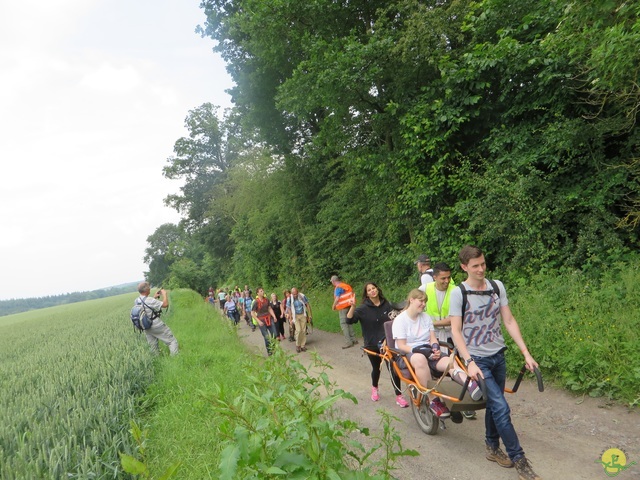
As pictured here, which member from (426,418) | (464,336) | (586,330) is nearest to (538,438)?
(426,418)

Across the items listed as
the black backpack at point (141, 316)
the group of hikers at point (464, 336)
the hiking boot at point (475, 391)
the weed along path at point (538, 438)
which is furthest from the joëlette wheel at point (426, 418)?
the black backpack at point (141, 316)

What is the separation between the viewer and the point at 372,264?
43.4ft

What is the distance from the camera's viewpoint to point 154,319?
774 centimetres

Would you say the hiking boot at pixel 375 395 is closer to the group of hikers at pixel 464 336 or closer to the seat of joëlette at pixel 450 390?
the group of hikers at pixel 464 336

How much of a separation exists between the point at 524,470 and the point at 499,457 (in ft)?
1.34

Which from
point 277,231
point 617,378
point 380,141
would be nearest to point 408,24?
point 380,141

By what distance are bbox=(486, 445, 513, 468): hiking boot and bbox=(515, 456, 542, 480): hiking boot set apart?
0.96ft

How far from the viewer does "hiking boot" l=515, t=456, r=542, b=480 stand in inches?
124

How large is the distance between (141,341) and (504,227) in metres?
8.28

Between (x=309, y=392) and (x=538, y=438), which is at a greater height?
(x=309, y=392)

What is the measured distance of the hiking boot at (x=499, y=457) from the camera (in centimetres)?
349

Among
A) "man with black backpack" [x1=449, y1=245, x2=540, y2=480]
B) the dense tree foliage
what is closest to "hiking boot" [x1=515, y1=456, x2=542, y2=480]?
"man with black backpack" [x1=449, y1=245, x2=540, y2=480]

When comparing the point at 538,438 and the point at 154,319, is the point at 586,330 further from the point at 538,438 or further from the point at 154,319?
the point at 154,319

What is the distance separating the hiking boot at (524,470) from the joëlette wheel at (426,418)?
3.41 ft
